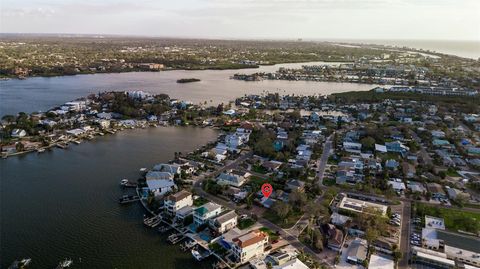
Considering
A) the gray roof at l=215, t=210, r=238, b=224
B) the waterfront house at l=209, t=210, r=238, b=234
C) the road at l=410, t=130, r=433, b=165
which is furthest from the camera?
the road at l=410, t=130, r=433, b=165

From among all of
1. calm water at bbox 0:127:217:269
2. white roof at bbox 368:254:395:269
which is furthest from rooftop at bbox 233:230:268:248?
white roof at bbox 368:254:395:269

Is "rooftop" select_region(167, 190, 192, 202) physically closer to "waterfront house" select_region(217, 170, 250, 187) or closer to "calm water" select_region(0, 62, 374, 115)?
"waterfront house" select_region(217, 170, 250, 187)

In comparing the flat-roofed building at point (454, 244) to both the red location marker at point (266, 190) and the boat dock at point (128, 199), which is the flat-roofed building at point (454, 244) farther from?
the boat dock at point (128, 199)

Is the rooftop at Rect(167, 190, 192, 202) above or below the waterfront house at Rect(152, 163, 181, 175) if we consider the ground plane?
above

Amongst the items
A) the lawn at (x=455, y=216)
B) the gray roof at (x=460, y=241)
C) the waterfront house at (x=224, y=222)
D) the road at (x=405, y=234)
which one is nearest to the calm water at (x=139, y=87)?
the waterfront house at (x=224, y=222)

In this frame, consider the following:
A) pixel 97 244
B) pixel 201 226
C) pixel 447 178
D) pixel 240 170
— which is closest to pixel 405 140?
pixel 447 178

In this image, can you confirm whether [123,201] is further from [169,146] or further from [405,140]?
[405,140]

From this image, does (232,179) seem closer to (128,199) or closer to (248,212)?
(248,212)
